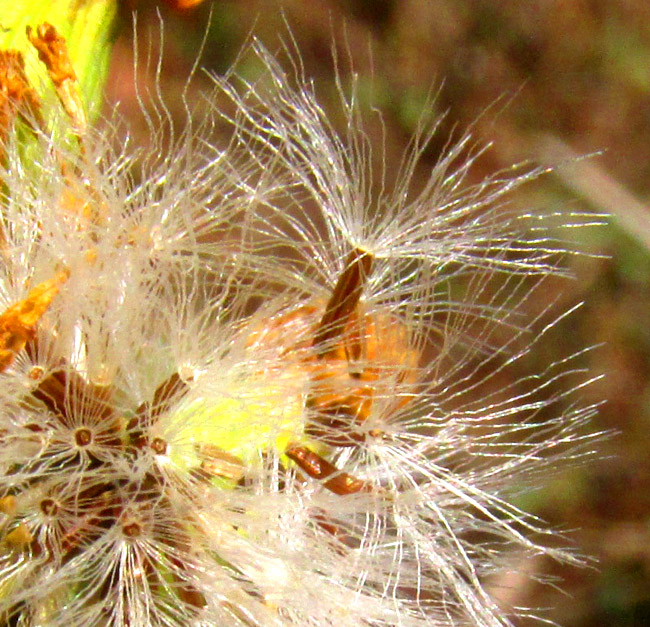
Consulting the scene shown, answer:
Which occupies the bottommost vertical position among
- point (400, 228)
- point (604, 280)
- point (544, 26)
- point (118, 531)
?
point (118, 531)

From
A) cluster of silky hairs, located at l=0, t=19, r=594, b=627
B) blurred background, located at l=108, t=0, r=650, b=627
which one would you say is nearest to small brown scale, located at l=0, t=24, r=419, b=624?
cluster of silky hairs, located at l=0, t=19, r=594, b=627

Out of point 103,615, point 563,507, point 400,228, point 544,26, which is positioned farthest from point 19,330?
point 544,26

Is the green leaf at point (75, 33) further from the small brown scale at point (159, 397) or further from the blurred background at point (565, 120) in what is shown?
the blurred background at point (565, 120)

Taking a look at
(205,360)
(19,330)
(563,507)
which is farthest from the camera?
(563,507)

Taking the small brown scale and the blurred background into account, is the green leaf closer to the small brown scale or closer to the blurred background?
the small brown scale

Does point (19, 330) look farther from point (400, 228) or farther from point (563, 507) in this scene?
point (563, 507)

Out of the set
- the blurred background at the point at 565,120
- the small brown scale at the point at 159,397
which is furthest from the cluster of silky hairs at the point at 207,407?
the blurred background at the point at 565,120
